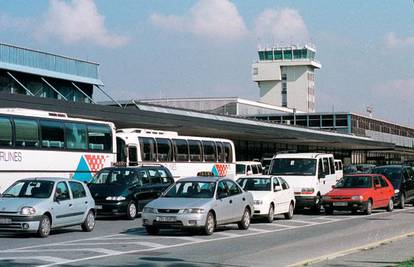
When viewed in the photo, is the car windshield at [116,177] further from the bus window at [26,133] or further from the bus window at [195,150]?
the bus window at [195,150]

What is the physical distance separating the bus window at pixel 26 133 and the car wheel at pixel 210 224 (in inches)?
356

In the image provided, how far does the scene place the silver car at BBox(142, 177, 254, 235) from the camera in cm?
2002

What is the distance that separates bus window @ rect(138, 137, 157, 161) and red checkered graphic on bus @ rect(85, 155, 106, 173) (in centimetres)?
313

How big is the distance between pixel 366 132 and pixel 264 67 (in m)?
33.1

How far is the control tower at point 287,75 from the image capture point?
145 m

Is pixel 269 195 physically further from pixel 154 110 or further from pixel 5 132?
pixel 154 110

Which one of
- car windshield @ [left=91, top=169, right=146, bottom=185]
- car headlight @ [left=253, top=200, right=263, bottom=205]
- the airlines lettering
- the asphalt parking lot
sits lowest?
the asphalt parking lot

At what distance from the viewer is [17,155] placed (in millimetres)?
26484

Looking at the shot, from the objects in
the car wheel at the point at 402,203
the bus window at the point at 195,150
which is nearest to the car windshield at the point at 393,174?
the car wheel at the point at 402,203

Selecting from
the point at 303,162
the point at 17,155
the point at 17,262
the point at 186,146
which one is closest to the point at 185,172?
the point at 186,146

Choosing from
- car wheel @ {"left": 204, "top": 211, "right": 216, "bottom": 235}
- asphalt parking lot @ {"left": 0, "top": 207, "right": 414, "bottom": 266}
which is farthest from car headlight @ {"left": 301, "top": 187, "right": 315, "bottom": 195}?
car wheel @ {"left": 204, "top": 211, "right": 216, "bottom": 235}

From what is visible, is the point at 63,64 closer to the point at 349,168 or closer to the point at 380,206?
the point at 349,168

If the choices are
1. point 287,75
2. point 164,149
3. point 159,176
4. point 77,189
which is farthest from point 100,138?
point 287,75

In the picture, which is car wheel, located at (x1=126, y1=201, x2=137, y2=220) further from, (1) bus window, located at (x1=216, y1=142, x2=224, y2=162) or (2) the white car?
(1) bus window, located at (x1=216, y1=142, x2=224, y2=162)
